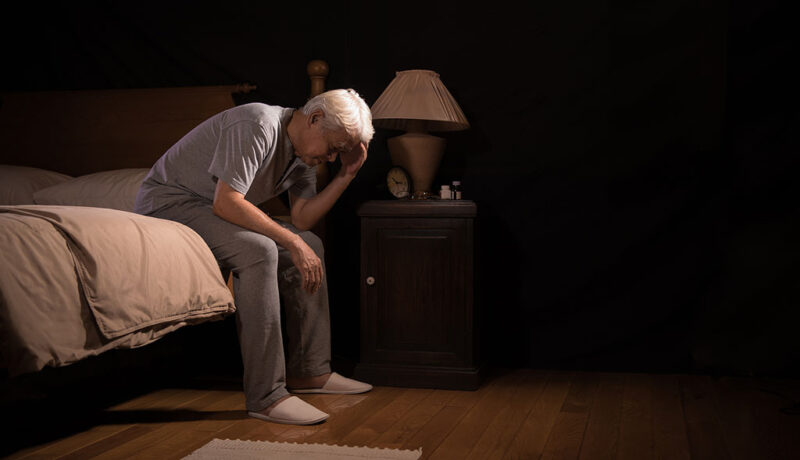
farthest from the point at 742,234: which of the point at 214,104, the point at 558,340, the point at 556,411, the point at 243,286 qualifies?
the point at 214,104

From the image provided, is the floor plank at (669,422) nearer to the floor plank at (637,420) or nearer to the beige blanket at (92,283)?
the floor plank at (637,420)

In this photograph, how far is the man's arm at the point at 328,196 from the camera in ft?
8.11

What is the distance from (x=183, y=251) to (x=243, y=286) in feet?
0.73

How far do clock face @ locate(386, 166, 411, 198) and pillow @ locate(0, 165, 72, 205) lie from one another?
1.49 metres

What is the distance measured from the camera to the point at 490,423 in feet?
6.80

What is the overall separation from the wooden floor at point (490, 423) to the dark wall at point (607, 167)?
0.30m

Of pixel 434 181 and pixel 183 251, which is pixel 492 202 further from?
pixel 183 251

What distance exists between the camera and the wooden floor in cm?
180

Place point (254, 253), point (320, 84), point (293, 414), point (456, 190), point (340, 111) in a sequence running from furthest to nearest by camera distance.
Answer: point (320, 84)
point (456, 190)
point (340, 111)
point (254, 253)
point (293, 414)

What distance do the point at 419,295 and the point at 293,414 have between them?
764mm

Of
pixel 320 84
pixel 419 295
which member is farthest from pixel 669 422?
pixel 320 84

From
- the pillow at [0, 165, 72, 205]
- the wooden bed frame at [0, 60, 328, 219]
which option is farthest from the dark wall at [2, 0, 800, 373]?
the pillow at [0, 165, 72, 205]

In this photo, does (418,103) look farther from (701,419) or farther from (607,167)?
(701,419)

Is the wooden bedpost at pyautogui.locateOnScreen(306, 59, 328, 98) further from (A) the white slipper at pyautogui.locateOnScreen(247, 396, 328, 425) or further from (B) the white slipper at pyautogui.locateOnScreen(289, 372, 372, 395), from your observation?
(A) the white slipper at pyautogui.locateOnScreen(247, 396, 328, 425)
